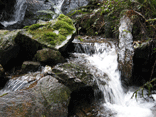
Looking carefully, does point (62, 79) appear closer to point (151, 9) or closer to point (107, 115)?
point (107, 115)

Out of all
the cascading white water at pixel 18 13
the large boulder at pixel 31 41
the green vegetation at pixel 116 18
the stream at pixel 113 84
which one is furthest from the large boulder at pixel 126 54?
the cascading white water at pixel 18 13

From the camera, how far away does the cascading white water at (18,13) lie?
30.3ft

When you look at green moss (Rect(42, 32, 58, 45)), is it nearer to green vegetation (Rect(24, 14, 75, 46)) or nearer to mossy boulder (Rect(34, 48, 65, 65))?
green vegetation (Rect(24, 14, 75, 46))

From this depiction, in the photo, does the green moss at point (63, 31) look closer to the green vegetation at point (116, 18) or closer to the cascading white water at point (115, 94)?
the cascading white water at point (115, 94)

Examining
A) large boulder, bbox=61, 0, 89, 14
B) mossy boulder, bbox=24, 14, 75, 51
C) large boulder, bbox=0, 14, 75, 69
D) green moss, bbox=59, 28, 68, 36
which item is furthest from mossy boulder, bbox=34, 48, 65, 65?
large boulder, bbox=61, 0, 89, 14

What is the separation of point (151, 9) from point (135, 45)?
1.67 metres

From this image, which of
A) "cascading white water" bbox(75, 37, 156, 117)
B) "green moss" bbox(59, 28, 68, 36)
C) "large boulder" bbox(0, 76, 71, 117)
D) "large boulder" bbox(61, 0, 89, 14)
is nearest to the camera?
"large boulder" bbox(0, 76, 71, 117)

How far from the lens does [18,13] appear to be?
979 centimetres

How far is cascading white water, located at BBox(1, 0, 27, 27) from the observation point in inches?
364

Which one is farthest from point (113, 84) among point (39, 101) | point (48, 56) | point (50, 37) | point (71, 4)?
point (71, 4)

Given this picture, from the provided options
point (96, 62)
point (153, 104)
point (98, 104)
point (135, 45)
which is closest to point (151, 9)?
point (135, 45)

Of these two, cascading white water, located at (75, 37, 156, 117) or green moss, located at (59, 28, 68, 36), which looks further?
green moss, located at (59, 28, 68, 36)

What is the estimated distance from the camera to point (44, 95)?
2.30 meters

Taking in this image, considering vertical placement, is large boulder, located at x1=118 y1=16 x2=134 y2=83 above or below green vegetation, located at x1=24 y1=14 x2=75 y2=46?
below
